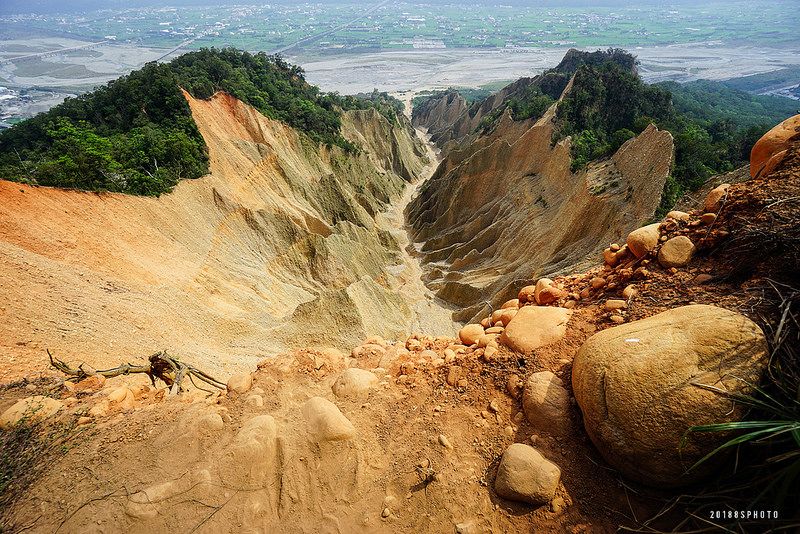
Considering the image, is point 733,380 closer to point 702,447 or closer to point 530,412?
point 702,447

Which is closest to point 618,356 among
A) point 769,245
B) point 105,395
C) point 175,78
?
point 769,245

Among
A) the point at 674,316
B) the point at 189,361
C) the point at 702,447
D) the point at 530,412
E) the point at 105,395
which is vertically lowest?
the point at 189,361

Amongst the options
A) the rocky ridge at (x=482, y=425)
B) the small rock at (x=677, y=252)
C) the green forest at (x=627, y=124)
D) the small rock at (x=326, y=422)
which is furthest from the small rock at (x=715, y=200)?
the green forest at (x=627, y=124)

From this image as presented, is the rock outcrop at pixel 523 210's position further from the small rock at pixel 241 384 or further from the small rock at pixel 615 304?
the small rock at pixel 241 384

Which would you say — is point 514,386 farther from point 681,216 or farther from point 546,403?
point 681,216

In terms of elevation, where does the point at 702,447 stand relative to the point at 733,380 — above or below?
below

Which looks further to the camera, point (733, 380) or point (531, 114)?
point (531, 114)

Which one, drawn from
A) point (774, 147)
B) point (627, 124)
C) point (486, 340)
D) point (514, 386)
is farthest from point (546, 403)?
point (627, 124)
